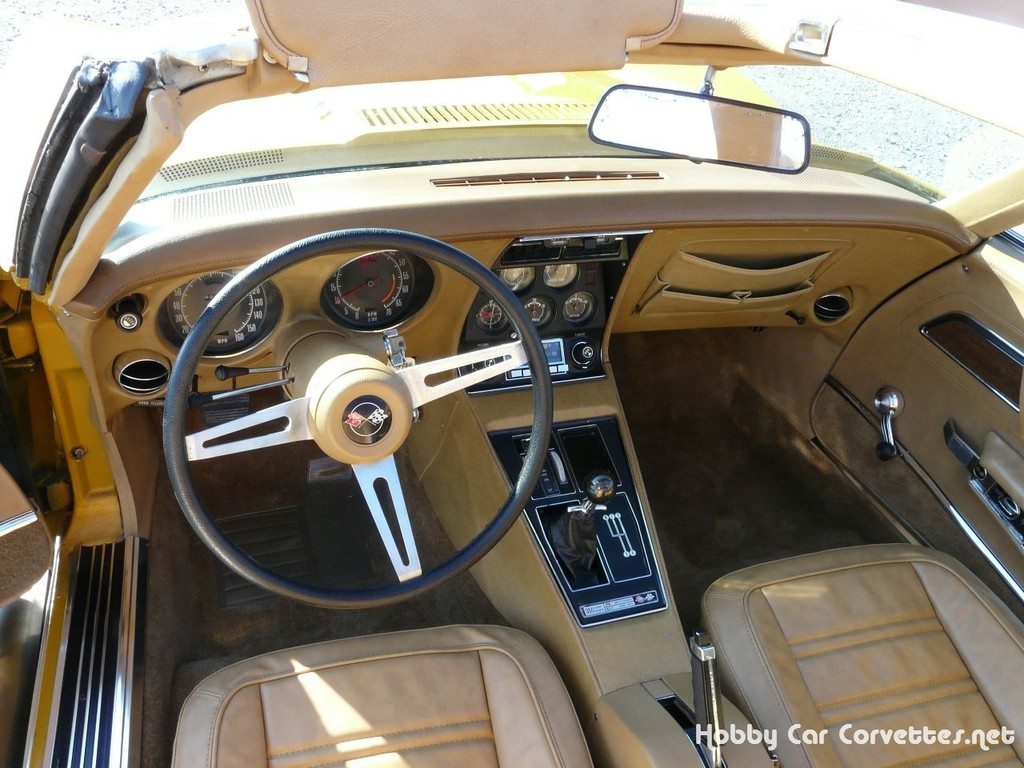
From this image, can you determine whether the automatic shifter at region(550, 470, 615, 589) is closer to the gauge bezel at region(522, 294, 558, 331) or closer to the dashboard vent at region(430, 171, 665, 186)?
the gauge bezel at region(522, 294, 558, 331)

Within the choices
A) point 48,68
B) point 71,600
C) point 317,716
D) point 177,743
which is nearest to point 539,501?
point 317,716

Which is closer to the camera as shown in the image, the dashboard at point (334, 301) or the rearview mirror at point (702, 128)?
the rearview mirror at point (702, 128)

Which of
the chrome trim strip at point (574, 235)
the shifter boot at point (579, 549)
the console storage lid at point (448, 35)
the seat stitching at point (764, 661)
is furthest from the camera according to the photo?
the shifter boot at point (579, 549)

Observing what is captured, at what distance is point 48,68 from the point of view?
1.71m

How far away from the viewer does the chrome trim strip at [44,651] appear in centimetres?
185

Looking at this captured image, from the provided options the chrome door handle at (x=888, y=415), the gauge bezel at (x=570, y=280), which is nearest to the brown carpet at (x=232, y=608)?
the gauge bezel at (x=570, y=280)

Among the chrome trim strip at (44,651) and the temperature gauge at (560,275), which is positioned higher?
the temperature gauge at (560,275)

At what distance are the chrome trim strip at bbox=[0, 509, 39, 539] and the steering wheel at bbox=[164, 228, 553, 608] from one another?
0.40m

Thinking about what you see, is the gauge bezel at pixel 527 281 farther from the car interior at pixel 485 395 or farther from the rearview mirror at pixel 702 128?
the rearview mirror at pixel 702 128

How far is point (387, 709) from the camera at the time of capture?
184 centimetres

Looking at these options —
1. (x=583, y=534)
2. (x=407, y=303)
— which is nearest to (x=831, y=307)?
(x=583, y=534)

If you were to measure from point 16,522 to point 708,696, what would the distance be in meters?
1.37

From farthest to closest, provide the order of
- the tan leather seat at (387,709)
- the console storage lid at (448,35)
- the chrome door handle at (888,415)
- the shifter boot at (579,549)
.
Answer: the chrome door handle at (888,415) → the shifter boot at (579,549) → the tan leather seat at (387,709) → the console storage lid at (448,35)

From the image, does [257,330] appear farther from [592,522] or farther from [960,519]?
[960,519]
